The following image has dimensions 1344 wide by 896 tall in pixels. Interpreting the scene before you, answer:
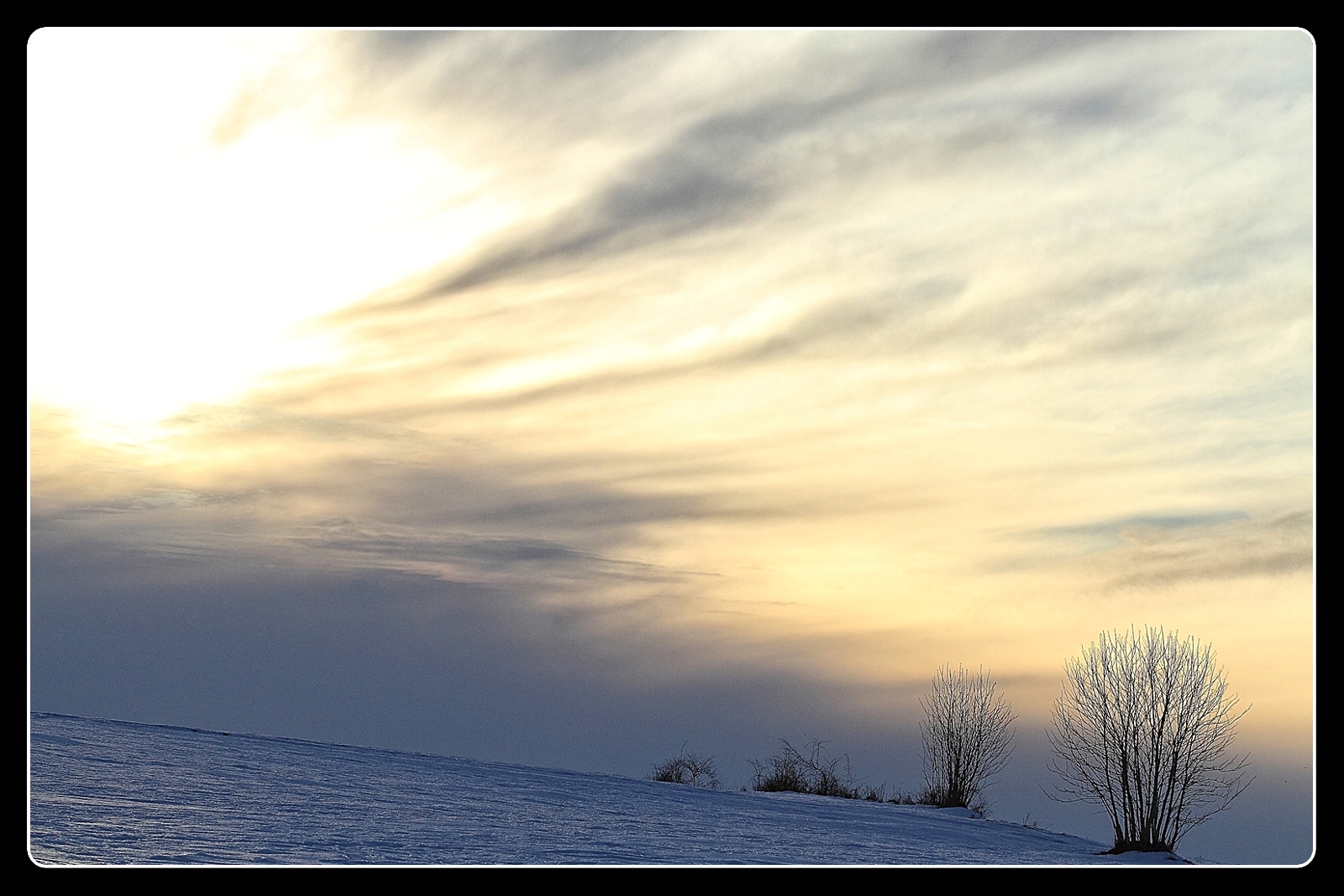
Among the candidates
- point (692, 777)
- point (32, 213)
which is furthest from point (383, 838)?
point (692, 777)

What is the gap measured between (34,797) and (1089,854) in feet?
26.7

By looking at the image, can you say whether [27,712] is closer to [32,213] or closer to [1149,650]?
[32,213]

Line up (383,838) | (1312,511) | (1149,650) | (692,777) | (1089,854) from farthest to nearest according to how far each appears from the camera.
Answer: (692,777) < (1149,650) < (1089,854) < (383,838) < (1312,511)

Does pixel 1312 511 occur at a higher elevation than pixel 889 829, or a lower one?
higher

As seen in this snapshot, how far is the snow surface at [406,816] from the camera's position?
20.5 ft

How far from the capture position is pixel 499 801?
8.83 metres

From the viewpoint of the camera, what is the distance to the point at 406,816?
757cm

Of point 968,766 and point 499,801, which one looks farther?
point 968,766

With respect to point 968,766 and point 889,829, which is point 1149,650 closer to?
point 889,829

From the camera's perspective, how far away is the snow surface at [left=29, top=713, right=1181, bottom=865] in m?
6.26

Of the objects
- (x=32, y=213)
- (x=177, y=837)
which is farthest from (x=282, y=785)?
(x=32, y=213)
